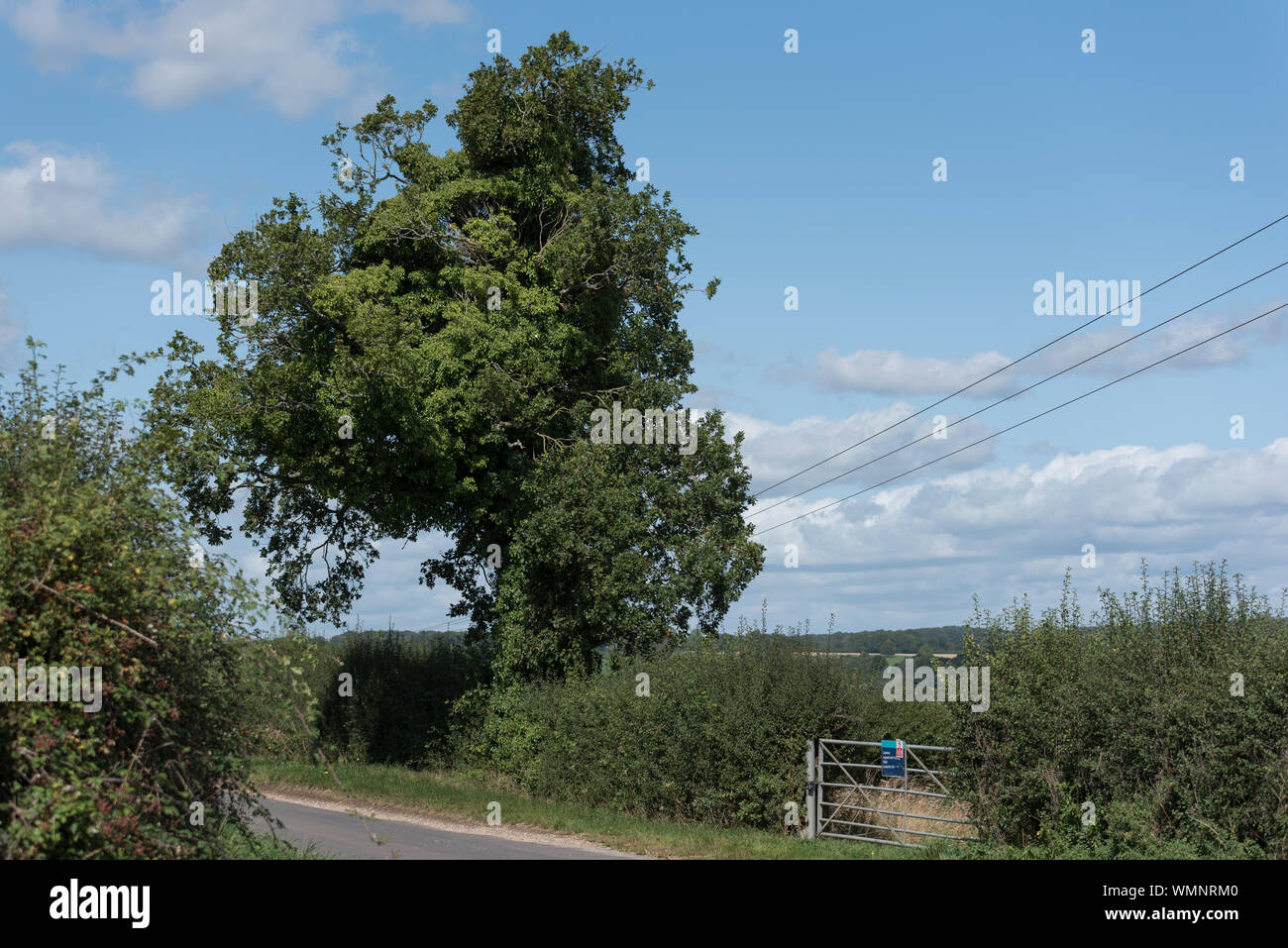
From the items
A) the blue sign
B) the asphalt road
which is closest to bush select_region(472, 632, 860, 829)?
the blue sign

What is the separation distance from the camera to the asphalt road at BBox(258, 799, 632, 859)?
16.0 meters

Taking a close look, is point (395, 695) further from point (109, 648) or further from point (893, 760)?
point (109, 648)

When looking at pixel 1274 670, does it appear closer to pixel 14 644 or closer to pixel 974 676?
pixel 974 676

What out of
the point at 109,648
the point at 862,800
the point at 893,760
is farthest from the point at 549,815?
the point at 109,648

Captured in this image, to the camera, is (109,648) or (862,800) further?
(862,800)

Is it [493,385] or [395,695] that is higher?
[493,385]

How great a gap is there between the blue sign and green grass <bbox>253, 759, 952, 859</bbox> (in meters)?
1.24

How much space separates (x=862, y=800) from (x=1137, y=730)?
6.79m

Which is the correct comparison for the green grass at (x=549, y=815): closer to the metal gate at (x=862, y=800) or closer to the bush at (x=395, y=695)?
the metal gate at (x=862, y=800)

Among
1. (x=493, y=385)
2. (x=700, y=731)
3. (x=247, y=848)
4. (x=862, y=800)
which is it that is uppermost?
(x=493, y=385)

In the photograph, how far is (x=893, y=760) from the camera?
751 inches

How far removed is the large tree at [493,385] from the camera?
1048 inches
